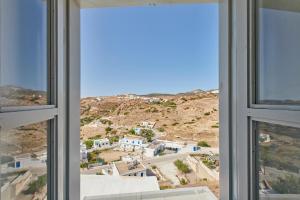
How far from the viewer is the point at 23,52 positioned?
3.53 feet

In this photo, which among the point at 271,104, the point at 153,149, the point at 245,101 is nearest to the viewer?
the point at 271,104

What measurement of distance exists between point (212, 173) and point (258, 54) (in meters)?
0.92

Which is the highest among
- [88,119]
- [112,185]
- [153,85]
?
[153,85]

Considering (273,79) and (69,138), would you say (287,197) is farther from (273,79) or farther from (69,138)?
(69,138)

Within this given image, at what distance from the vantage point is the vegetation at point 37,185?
3.79 feet

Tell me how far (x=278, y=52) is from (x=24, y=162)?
113cm

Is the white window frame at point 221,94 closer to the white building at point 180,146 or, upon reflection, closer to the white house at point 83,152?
the white house at point 83,152

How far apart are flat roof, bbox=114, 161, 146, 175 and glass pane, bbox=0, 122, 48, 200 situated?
614mm

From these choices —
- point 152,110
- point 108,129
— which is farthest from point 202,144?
point 108,129

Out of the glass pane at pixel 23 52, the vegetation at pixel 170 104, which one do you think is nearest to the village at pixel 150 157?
the vegetation at pixel 170 104

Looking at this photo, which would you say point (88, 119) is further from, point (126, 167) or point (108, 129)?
point (126, 167)

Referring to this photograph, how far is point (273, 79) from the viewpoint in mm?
1132

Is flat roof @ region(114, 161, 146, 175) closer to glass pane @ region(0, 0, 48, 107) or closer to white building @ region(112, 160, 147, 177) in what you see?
white building @ region(112, 160, 147, 177)

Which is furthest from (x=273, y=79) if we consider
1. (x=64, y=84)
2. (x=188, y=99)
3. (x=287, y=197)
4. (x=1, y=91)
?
(x=64, y=84)
